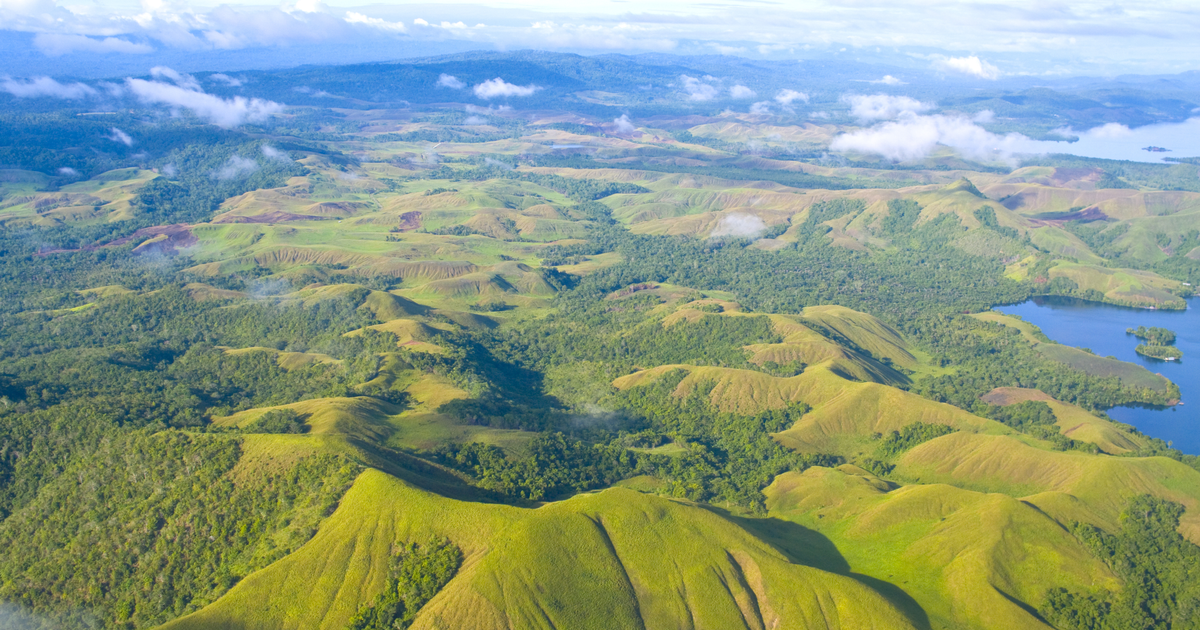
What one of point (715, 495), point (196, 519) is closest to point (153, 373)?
point (196, 519)

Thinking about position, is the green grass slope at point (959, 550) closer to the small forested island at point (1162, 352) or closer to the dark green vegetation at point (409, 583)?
the dark green vegetation at point (409, 583)

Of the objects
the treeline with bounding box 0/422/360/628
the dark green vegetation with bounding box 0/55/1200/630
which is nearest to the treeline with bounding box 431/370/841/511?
the dark green vegetation with bounding box 0/55/1200/630

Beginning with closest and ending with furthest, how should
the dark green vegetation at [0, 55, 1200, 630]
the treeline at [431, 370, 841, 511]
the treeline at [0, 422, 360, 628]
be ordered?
the dark green vegetation at [0, 55, 1200, 630] → the treeline at [0, 422, 360, 628] → the treeline at [431, 370, 841, 511]

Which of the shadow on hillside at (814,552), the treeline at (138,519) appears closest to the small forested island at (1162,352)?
the shadow on hillside at (814,552)

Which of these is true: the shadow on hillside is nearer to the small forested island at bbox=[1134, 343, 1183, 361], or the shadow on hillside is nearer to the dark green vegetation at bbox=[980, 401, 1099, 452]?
the dark green vegetation at bbox=[980, 401, 1099, 452]

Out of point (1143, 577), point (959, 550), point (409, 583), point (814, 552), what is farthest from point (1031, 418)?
point (409, 583)

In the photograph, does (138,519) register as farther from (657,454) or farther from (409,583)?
(657,454)
